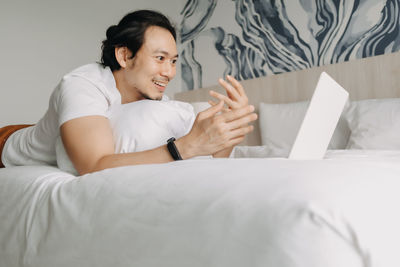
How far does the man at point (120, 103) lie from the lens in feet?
3.12

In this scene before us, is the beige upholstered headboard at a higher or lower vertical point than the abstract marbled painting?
lower

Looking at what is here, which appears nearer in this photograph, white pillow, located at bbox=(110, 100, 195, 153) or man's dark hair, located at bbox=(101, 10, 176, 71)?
white pillow, located at bbox=(110, 100, 195, 153)

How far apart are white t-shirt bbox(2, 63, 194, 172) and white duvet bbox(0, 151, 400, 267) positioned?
0.30 meters

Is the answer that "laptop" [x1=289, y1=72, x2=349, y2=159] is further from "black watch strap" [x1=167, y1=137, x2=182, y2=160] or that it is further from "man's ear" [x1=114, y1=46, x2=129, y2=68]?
"man's ear" [x1=114, y1=46, x2=129, y2=68]

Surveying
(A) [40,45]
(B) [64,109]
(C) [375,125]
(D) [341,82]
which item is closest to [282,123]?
(D) [341,82]

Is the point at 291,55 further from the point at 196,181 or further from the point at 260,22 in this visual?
the point at 196,181

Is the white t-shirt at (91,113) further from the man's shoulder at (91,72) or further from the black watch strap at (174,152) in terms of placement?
the black watch strap at (174,152)

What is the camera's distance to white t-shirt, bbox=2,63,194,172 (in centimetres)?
106

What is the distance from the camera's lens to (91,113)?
3.40 ft

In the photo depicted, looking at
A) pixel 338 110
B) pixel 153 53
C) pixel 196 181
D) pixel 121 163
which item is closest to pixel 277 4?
pixel 153 53

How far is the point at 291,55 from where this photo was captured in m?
2.99

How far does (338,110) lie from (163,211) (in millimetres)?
692

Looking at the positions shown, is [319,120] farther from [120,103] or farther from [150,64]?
[150,64]

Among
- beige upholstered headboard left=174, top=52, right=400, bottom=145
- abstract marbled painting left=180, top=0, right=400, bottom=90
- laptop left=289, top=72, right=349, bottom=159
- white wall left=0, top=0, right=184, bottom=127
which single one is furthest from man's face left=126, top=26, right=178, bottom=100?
white wall left=0, top=0, right=184, bottom=127
